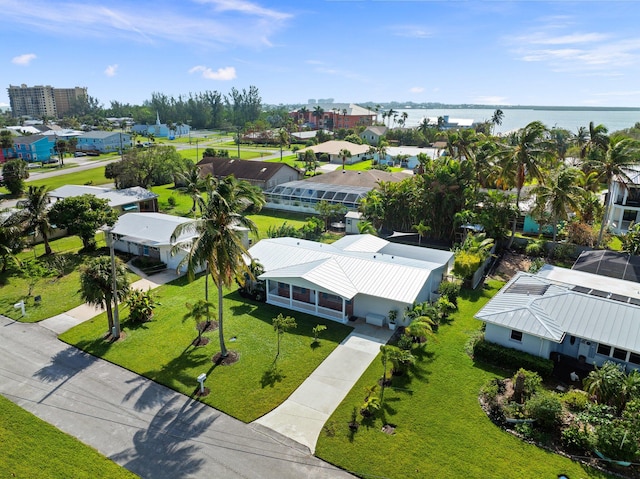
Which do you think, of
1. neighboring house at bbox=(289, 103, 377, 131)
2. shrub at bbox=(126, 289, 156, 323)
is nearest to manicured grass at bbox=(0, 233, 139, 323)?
shrub at bbox=(126, 289, 156, 323)

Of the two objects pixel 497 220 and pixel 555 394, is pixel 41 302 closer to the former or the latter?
pixel 555 394

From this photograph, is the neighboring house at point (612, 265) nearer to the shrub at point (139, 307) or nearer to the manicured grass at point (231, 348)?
the manicured grass at point (231, 348)

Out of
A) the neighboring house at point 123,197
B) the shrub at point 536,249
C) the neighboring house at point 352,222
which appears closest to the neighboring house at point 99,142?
the neighboring house at point 123,197

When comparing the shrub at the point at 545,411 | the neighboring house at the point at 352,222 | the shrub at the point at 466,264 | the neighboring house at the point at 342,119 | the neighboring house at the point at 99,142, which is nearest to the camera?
the shrub at the point at 545,411

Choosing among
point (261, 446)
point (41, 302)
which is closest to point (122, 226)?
point (41, 302)

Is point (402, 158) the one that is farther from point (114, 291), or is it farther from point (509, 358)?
point (114, 291)

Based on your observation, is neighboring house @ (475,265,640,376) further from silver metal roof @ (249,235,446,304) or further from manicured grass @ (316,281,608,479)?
silver metal roof @ (249,235,446,304)

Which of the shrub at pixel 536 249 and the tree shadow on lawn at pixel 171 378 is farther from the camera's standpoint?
the shrub at pixel 536 249
